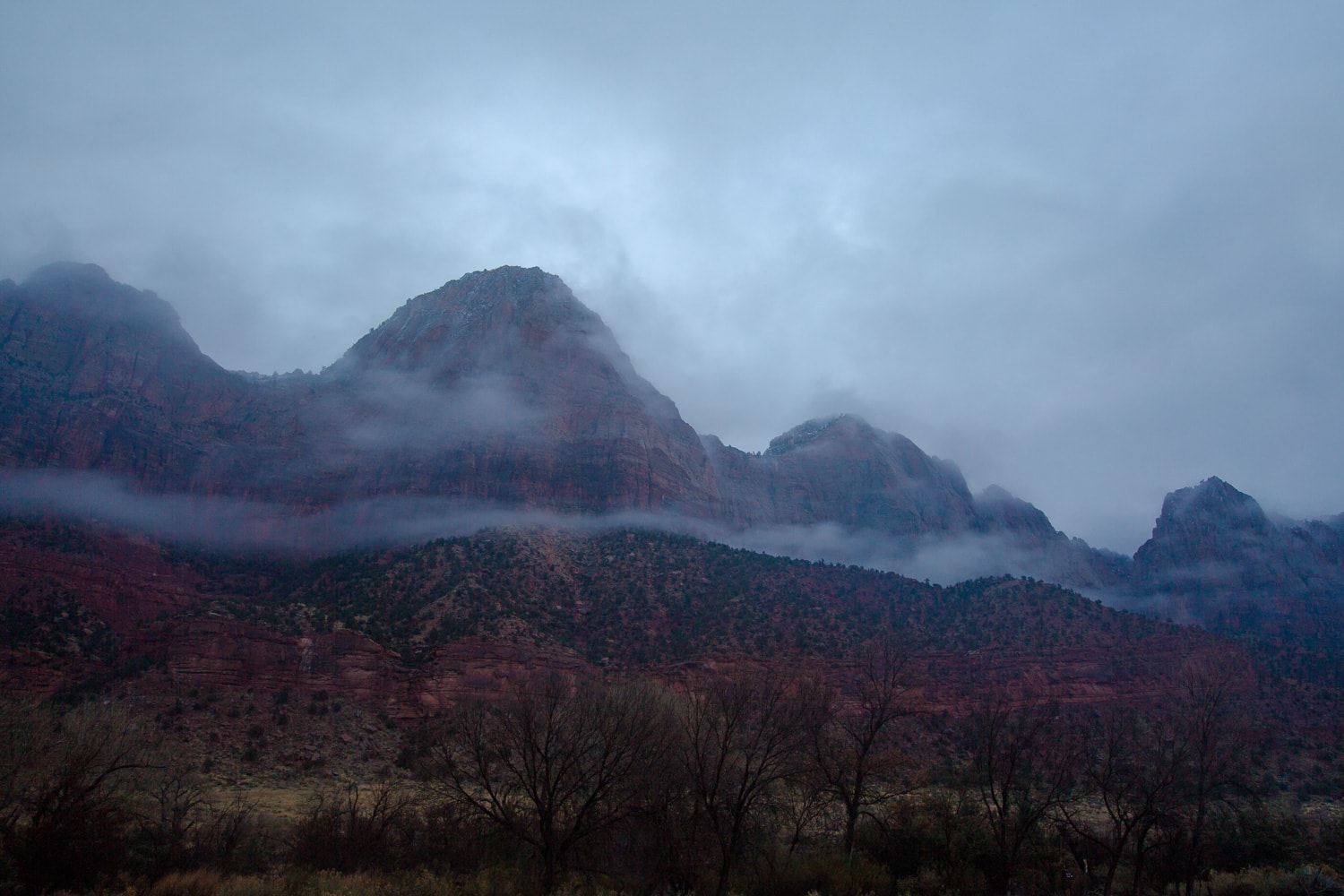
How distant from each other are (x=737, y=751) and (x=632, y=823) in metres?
4.35

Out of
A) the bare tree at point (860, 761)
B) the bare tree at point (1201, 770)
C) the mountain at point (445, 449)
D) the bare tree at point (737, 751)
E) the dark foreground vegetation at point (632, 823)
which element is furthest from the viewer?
the mountain at point (445, 449)

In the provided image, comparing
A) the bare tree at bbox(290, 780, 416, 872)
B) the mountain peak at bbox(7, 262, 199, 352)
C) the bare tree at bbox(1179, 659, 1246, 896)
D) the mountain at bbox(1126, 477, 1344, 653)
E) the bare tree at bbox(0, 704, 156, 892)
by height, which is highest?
the mountain peak at bbox(7, 262, 199, 352)

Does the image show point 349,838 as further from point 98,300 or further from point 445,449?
point 98,300

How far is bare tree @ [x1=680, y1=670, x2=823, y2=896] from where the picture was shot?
24625mm

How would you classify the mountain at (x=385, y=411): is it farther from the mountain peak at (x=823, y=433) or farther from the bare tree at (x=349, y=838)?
the bare tree at (x=349, y=838)

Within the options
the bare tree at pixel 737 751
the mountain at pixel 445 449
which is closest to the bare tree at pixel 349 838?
the bare tree at pixel 737 751

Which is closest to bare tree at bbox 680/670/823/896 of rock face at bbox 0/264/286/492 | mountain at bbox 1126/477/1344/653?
rock face at bbox 0/264/286/492

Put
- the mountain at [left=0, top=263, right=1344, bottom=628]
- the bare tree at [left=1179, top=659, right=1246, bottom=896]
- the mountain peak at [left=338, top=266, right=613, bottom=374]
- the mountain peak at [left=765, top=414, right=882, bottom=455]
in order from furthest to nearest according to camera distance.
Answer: the mountain peak at [left=765, top=414, right=882, bottom=455], the mountain peak at [left=338, top=266, right=613, bottom=374], the mountain at [left=0, top=263, right=1344, bottom=628], the bare tree at [left=1179, top=659, right=1246, bottom=896]

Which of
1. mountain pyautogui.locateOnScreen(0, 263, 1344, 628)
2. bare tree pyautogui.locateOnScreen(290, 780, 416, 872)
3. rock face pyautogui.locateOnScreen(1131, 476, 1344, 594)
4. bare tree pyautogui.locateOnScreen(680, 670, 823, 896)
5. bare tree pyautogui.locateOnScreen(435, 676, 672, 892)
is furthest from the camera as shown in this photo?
rock face pyautogui.locateOnScreen(1131, 476, 1344, 594)

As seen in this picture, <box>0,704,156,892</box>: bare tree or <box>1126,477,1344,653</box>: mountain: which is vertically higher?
<box>1126,477,1344,653</box>: mountain

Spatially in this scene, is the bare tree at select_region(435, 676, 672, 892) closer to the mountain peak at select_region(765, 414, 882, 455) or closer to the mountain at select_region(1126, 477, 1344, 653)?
the mountain at select_region(1126, 477, 1344, 653)

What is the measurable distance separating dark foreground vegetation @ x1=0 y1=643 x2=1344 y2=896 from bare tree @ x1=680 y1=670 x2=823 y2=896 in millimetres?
112

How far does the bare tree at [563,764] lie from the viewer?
23.1 metres

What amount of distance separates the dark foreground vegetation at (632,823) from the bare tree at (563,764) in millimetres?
111
